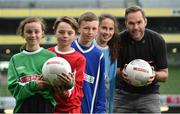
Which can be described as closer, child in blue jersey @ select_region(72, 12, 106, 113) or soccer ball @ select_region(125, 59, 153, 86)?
child in blue jersey @ select_region(72, 12, 106, 113)

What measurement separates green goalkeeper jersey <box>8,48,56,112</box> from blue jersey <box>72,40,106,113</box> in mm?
397

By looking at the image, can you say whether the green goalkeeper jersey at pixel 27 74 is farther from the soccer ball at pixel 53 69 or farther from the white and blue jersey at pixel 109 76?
the white and blue jersey at pixel 109 76

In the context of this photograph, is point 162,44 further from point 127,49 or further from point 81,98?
point 81,98

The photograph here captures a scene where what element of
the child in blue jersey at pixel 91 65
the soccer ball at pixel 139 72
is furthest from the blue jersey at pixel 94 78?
the soccer ball at pixel 139 72

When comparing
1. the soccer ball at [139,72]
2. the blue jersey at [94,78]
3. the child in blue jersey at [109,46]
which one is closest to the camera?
the blue jersey at [94,78]

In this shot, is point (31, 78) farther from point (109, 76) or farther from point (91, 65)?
point (109, 76)

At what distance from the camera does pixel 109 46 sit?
13.0 feet

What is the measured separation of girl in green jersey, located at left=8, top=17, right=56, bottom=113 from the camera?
120 inches

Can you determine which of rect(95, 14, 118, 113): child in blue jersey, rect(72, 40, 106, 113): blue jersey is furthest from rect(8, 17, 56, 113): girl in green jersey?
rect(95, 14, 118, 113): child in blue jersey

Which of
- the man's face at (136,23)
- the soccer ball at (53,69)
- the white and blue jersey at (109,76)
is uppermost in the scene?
the man's face at (136,23)

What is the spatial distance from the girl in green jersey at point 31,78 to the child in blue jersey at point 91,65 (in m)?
0.41

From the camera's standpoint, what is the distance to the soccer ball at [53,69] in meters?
3.02

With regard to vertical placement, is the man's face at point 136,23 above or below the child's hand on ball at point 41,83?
above

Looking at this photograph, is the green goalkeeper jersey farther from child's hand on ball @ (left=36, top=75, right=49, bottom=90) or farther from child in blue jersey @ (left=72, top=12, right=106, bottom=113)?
child in blue jersey @ (left=72, top=12, right=106, bottom=113)
